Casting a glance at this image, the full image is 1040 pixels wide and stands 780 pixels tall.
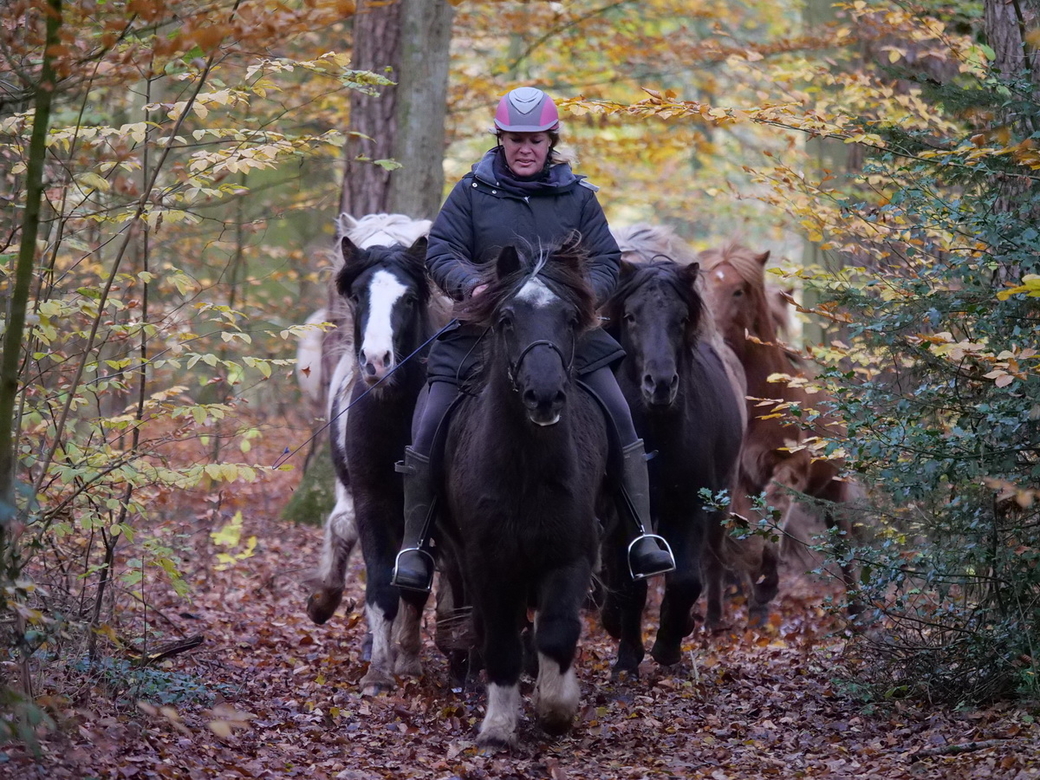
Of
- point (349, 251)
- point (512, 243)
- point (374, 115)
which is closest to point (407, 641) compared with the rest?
point (349, 251)

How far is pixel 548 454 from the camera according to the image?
5734 millimetres

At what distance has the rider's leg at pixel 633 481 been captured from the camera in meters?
6.37

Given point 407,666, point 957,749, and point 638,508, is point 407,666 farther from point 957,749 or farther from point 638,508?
point 957,749

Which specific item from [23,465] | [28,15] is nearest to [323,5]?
[28,15]

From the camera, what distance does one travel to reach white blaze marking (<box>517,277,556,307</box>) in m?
5.66

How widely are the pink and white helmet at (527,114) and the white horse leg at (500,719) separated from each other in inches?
126

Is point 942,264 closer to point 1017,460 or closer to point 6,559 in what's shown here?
point 1017,460

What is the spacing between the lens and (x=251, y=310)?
17.6 meters

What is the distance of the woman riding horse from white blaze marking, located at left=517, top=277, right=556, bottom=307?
1.58 feet

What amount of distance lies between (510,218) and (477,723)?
2978 mm

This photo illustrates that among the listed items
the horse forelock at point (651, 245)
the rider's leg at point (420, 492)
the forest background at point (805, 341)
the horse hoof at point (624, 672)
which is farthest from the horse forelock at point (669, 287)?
the horse hoof at point (624, 672)

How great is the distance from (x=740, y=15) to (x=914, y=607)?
2055 cm

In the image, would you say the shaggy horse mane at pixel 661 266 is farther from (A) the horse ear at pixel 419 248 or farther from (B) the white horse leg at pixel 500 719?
(B) the white horse leg at pixel 500 719

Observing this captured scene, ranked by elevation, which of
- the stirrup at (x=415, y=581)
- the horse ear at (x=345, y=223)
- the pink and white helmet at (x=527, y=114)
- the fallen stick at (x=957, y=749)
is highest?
the pink and white helmet at (x=527, y=114)
